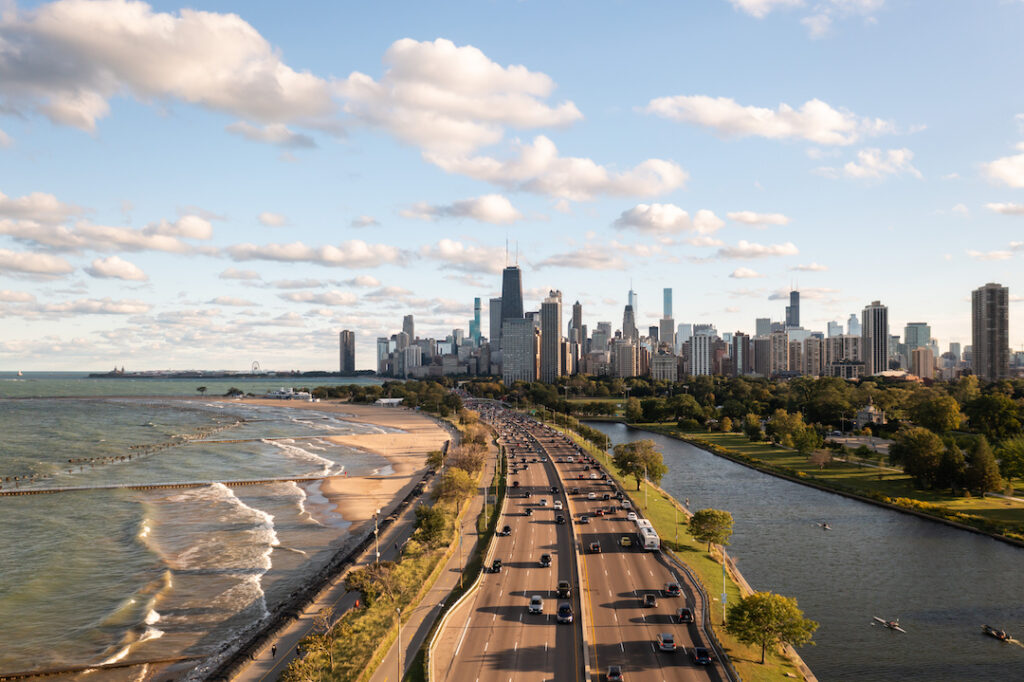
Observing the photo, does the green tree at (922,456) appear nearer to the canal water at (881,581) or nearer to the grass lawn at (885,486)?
the grass lawn at (885,486)

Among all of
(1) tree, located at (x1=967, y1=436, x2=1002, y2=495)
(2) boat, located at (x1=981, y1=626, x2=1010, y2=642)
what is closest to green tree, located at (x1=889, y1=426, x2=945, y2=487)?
(1) tree, located at (x1=967, y1=436, x2=1002, y2=495)

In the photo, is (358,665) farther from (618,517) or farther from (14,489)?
(14,489)

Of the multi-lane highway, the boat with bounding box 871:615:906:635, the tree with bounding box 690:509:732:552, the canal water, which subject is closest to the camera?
the multi-lane highway

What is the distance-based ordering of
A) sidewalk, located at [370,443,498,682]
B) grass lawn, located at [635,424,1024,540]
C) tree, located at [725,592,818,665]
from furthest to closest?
1. grass lawn, located at [635,424,1024,540]
2. tree, located at [725,592,818,665]
3. sidewalk, located at [370,443,498,682]

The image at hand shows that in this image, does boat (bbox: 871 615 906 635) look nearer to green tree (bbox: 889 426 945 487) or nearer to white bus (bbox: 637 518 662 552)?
white bus (bbox: 637 518 662 552)

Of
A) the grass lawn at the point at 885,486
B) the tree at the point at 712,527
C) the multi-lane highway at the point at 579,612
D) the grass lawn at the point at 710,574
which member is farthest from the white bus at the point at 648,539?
the grass lawn at the point at 885,486

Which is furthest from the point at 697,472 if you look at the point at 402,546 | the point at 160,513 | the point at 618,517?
the point at 160,513
